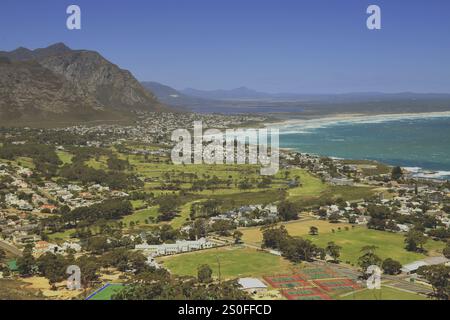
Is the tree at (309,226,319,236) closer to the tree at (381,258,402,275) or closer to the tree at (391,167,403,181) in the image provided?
the tree at (381,258,402,275)

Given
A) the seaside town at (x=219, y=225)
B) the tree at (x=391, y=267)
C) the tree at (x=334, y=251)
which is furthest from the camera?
the tree at (x=334, y=251)

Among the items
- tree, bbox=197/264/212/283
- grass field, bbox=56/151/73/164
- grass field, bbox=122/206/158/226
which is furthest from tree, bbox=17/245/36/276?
grass field, bbox=56/151/73/164

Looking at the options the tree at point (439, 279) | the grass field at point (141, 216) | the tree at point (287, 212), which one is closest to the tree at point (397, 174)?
the tree at point (287, 212)

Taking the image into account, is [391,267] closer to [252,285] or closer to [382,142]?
[252,285]

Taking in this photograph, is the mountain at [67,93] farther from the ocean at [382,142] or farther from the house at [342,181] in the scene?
the house at [342,181]

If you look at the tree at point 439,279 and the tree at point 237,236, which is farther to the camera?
the tree at point 237,236

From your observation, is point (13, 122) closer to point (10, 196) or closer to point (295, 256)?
point (10, 196)
